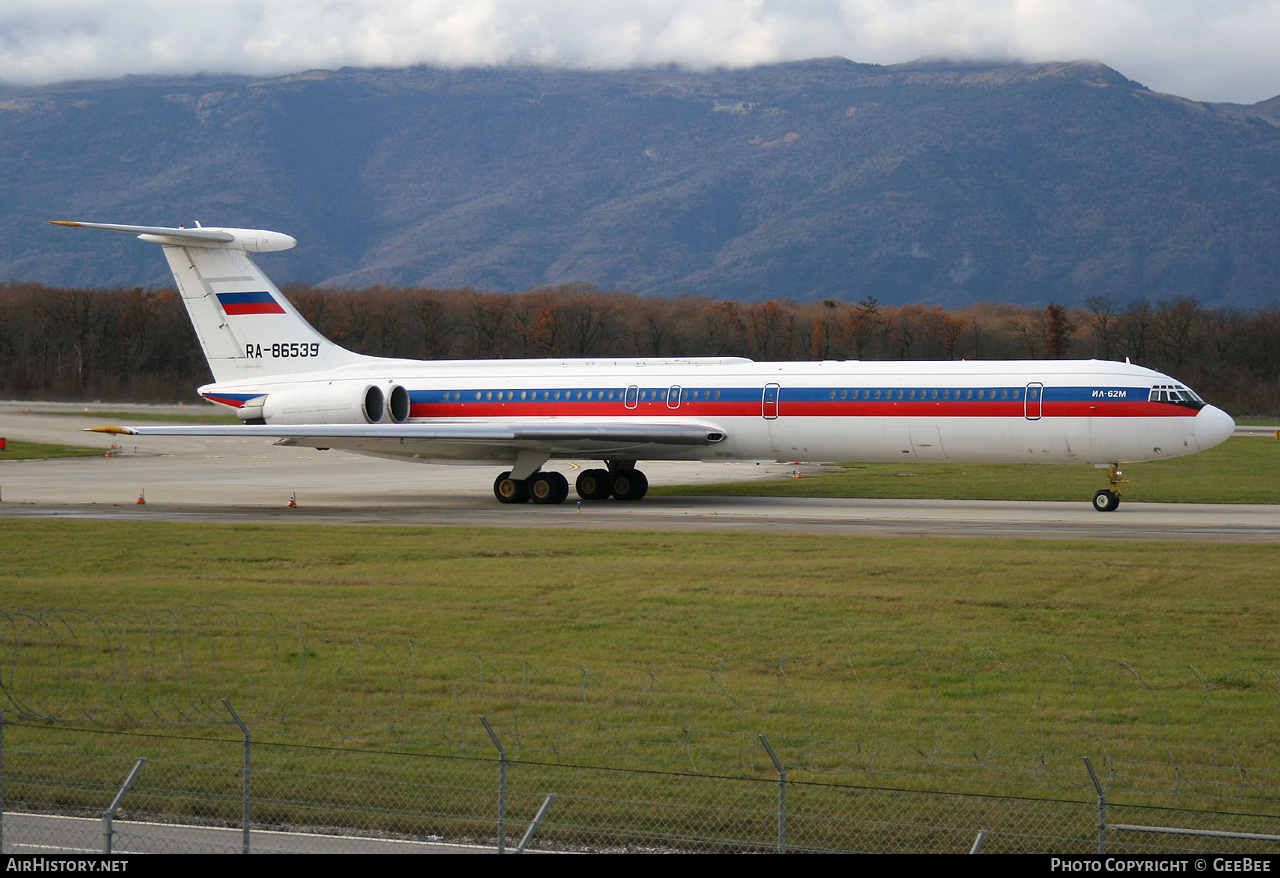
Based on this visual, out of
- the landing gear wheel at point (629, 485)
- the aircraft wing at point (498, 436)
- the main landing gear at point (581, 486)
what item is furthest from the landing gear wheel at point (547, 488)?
the landing gear wheel at point (629, 485)

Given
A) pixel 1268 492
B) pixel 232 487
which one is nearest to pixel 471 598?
pixel 232 487

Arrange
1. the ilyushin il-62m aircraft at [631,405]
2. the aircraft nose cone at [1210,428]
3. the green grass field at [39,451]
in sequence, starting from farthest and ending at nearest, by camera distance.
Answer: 1. the green grass field at [39,451]
2. the ilyushin il-62m aircraft at [631,405]
3. the aircraft nose cone at [1210,428]

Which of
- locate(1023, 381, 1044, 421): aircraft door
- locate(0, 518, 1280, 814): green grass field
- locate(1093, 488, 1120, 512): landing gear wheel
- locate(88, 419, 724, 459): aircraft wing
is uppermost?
locate(1023, 381, 1044, 421): aircraft door

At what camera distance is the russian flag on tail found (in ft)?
115

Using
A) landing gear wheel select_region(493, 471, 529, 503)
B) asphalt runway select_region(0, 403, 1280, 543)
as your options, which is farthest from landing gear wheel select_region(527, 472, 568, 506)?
asphalt runway select_region(0, 403, 1280, 543)

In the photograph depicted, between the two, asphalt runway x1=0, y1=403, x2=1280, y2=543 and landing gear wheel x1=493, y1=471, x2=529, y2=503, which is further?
landing gear wheel x1=493, y1=471, x2=529, y2=503

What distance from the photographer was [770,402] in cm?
3052

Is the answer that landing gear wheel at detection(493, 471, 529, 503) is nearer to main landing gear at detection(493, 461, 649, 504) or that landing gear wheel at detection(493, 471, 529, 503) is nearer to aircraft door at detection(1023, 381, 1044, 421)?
main landing gear at detection(493, 461, 649, 504)

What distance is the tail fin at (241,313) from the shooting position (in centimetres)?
3462

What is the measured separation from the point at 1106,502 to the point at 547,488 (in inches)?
531

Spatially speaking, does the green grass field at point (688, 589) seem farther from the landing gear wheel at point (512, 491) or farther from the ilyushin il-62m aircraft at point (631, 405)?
the landing gear wheel at point (512, 491)

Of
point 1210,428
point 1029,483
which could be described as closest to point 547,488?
point 1029,483

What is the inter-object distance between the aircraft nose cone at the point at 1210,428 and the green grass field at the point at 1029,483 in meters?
4.31

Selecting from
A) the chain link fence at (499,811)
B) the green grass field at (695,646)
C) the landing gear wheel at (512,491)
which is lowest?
the chain link fence at (499,811)
